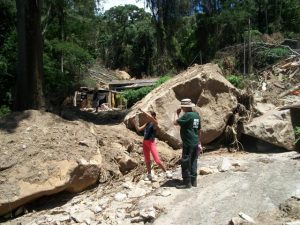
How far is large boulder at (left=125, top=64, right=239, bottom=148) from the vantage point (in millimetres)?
11438

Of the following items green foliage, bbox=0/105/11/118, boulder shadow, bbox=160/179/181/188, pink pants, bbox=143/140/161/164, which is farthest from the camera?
green foliage, bbox=0/105/11/118

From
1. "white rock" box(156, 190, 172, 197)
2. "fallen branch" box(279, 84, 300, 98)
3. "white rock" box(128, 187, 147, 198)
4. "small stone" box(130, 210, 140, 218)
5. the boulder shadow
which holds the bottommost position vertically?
"small stone" box(130, 210, 140, 218)

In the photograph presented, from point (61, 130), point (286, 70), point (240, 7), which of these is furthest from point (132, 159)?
point (240, 7)

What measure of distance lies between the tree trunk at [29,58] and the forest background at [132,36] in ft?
0.11

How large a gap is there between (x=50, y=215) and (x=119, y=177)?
1.78 m

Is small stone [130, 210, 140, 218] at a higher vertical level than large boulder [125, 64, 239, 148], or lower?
lower

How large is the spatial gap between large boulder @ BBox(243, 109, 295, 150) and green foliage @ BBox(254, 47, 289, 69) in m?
9.11

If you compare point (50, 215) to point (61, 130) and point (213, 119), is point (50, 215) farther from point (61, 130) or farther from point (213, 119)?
point (213, 119)

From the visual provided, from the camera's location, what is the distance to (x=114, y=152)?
1017cm

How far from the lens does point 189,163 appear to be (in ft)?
28.1

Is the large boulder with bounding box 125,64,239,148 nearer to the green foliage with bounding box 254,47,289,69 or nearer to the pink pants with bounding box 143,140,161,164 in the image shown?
the pink pants with bounding box 143,140,161,164

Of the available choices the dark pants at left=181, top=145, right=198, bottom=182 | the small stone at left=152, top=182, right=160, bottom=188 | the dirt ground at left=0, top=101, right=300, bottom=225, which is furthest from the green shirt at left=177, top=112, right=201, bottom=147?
the small stone at left=152, top=182, right=160, bottom=188

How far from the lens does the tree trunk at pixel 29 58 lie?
11.5m

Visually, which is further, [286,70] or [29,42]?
[286,70]
